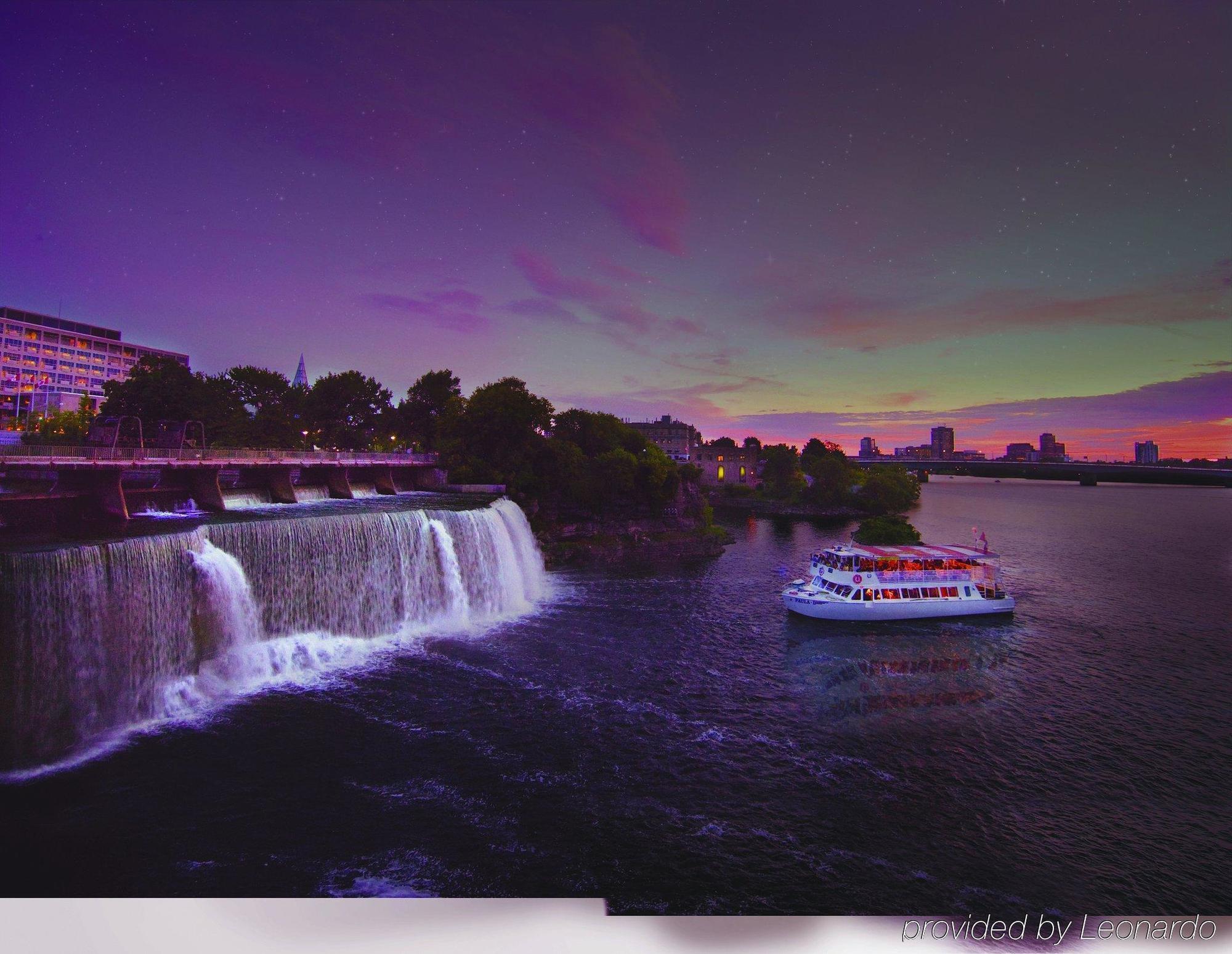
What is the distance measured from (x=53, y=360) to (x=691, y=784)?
181336 millimetres

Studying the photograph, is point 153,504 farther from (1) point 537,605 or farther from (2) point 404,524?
(1) point 537,605

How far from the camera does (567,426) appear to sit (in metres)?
77.4

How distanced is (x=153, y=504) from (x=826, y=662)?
39.5 m

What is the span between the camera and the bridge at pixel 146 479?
2891 cm

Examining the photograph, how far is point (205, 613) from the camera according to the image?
76.6 feet

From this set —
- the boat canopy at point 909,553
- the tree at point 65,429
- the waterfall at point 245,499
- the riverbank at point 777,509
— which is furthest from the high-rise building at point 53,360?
the boat canopy at point 909,553

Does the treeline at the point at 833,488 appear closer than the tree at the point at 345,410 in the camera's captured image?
No

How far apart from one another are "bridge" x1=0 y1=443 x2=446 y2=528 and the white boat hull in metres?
37.1

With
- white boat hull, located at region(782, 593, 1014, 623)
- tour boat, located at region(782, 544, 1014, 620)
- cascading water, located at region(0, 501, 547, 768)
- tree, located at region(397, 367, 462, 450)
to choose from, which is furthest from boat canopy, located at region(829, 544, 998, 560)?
tree, located at region(397, 367, 462, 450)

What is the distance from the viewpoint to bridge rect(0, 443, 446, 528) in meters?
28.9

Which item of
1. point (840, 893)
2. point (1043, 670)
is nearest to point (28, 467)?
point (840, 893)

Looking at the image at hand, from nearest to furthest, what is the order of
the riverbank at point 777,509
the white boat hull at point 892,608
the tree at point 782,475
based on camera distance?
the white boat hull at point 892,608
the riverbank at point 777,509
the tree at point 782,475

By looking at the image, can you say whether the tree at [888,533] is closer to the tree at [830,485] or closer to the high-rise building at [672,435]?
the tree at [830,485]

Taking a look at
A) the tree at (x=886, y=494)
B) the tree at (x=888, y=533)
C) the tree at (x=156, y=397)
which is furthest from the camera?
the tree at (x=886, y=494)
